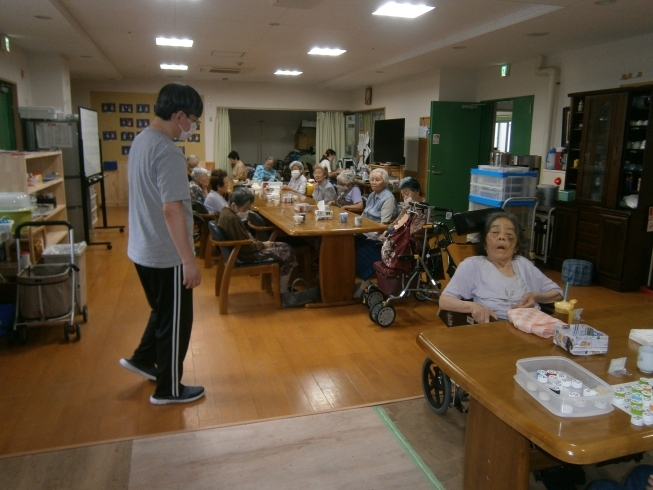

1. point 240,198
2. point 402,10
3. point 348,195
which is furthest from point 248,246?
point 402,10

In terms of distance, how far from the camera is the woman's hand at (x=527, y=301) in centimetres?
238

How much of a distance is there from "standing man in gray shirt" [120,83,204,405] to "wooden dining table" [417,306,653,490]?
1277mm

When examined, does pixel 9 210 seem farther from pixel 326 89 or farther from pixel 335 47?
pixel 326 89

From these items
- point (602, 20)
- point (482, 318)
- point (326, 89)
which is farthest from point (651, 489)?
point (326, 89)

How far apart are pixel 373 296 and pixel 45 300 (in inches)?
95.1

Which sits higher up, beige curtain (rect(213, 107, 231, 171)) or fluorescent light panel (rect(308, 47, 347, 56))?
fluorescent light panel (rect(308, 47, 347, 56))

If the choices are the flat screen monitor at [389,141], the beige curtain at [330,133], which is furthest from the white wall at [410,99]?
the beige curtain at [330,133]

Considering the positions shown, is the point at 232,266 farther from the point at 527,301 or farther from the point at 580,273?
the point at 580,273

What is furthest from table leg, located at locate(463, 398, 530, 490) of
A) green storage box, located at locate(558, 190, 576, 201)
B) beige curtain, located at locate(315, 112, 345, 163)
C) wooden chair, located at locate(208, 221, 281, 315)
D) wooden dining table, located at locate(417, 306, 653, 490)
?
beige curtain, located at locate(315, 112, 345, 163)

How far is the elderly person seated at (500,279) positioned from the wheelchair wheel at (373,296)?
1765 mm

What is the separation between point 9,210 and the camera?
3814 millimetres

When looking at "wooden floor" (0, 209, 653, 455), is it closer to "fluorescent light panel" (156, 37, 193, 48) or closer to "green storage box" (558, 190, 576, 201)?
"green storage box" (558, 190, 576, 201)

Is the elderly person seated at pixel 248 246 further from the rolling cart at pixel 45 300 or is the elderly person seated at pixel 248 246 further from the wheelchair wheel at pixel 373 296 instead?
the rolling cart at pixel 45 300

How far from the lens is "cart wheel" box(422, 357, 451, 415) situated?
2623 mm
